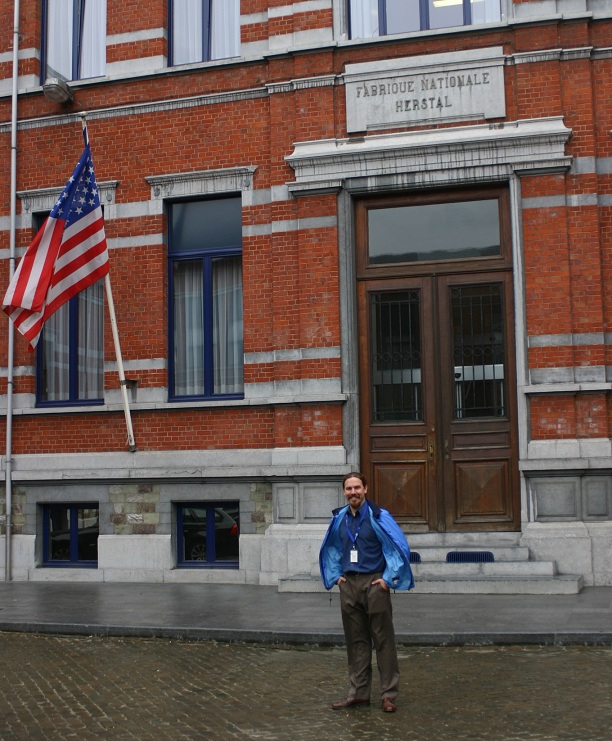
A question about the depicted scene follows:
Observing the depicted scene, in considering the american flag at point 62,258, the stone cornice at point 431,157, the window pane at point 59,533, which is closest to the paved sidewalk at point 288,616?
the window pane at point 59,533

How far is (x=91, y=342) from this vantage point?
15.8 metres

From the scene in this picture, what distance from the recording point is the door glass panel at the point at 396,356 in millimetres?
13930

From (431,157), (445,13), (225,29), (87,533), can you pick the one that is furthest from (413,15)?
(87,533)

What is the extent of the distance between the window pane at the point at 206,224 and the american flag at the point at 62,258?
130 cm

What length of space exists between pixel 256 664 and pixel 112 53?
1032cm

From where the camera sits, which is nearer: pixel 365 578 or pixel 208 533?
pixel 365 578

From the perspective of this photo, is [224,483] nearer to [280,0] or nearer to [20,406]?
[20,406]

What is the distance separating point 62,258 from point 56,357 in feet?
7.50

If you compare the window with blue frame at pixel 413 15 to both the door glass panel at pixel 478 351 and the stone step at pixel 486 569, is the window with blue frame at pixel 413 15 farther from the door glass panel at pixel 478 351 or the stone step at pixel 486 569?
the stone step at pixel 486 569

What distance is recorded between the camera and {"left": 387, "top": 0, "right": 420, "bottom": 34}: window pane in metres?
14.4

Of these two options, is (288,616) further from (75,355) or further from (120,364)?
(75,355)

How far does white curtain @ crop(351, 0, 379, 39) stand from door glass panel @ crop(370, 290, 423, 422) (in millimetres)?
3842

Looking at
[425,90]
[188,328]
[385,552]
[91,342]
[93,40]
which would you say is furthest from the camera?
[93,40]

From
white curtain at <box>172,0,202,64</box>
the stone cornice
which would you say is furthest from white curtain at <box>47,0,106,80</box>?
the stone cornice
